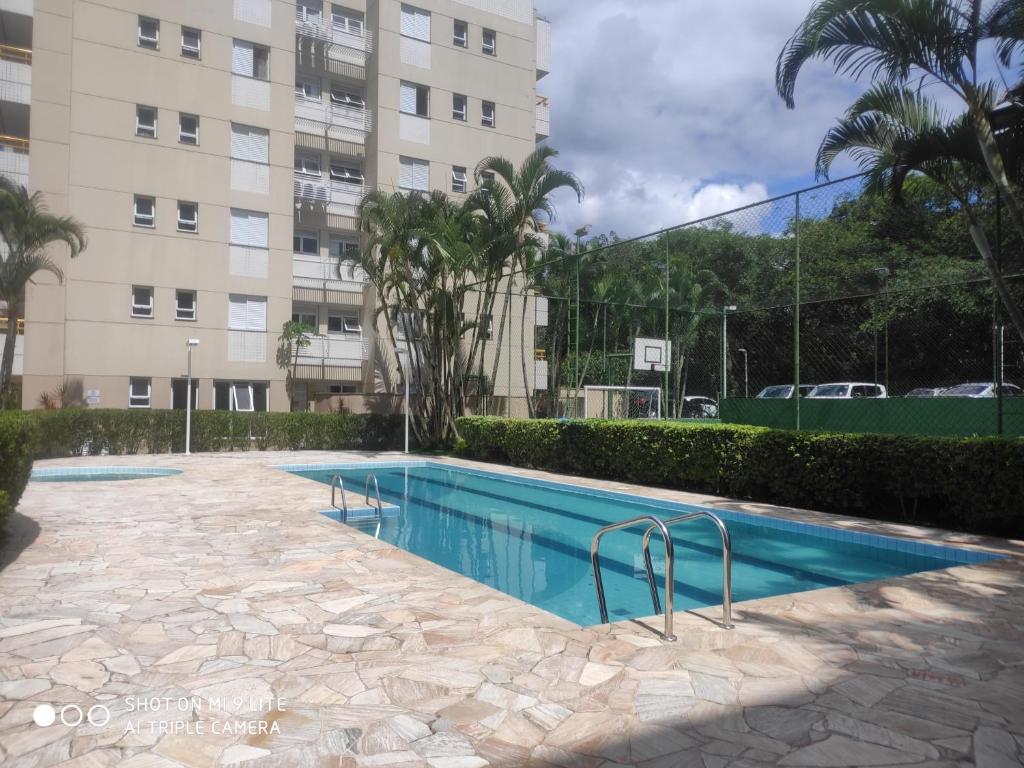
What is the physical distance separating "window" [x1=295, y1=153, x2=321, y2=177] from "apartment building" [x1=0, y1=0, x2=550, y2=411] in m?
0.05

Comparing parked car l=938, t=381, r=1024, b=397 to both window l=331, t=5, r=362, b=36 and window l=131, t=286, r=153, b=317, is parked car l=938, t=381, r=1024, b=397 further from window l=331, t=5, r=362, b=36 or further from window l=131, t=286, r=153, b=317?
window l=331, t=5, r=362, b=36

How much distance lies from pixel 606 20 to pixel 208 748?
16516 mm

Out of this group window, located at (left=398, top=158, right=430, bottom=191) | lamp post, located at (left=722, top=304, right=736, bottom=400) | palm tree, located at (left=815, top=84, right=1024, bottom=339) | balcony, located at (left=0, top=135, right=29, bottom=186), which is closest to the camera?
palm tree, located at (left=815, top=84, right=1024, bottom=339)

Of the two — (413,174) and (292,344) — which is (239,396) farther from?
(413,174)

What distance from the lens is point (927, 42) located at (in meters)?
7.71

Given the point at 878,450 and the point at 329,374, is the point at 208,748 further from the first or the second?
the point at 329,374

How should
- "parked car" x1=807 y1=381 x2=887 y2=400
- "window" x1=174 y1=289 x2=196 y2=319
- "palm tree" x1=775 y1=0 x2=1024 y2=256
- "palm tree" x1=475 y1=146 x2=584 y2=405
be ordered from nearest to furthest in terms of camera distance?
"palm tree" x1=775 y1=0 x2=1024 y2=256
"palm tree" x1=475 y1=146 x2=584 y2=405
"parked car" x1=807 y1=381 x2=887 y2=400
"window" x1=174 y1=289 x2=196 y2=319

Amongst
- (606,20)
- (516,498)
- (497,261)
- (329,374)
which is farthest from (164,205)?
(516,498)

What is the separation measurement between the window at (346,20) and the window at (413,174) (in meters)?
4.95

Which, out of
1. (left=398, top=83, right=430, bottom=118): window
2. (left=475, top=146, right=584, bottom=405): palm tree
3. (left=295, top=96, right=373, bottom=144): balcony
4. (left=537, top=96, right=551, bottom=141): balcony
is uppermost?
(left=537, top=96, right=551, bottom=141): balcony

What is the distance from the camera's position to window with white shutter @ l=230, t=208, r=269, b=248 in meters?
23.5

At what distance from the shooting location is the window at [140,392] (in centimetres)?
2189

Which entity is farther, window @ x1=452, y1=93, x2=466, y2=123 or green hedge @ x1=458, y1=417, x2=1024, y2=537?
window @ x1=452, y1=93, x2=466, y2=123

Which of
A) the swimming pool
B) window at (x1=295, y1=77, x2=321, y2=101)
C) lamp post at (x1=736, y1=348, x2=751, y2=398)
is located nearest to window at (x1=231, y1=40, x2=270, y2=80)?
window at (x1=295, y1=77, x2=321, y2=101)
